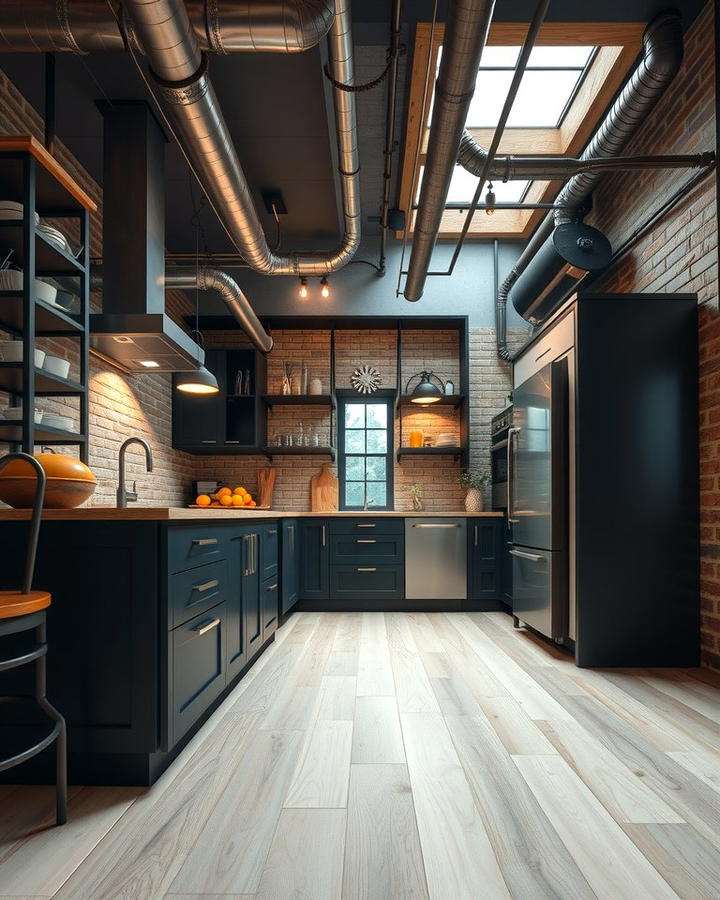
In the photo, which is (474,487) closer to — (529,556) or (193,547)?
(529,556)

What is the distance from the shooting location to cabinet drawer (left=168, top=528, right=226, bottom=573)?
1.96 metres

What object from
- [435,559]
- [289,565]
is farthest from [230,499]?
[435,559]

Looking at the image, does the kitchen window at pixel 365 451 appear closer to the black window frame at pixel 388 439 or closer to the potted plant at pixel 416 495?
the black window frame at pixel 388 439

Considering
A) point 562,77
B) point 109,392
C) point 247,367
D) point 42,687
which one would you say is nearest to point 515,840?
point 42,687

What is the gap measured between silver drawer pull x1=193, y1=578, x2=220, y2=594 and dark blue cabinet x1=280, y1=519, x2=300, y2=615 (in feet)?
5.97

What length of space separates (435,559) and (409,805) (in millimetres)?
3527

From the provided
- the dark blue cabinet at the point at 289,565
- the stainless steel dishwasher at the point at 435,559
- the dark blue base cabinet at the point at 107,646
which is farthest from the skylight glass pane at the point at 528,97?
the dark blue base cabinet at the point at 107,646

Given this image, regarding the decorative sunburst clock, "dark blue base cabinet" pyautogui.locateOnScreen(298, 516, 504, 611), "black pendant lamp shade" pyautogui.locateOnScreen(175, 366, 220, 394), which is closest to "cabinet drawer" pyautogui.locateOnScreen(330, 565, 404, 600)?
"dark blue base cabinet" pyautogui.locateOnScreen(298, 516, 504, 611)

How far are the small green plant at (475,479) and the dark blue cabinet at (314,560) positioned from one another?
1.31 meters

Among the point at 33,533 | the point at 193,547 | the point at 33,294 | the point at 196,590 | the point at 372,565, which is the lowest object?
the point at 372,565

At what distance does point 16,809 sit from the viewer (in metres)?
1.67

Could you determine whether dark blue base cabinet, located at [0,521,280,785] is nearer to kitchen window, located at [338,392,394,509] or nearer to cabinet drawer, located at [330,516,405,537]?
cabinet drawer, located at [330,516,405,537]

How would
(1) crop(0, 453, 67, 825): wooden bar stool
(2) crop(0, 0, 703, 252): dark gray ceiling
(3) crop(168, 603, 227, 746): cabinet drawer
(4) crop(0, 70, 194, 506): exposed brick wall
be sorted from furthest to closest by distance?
(4) crop(0, 70, 194, 506): exposed brick wall → (2) crop(0, 0, 703, 252): dark gray ceiling → (3) crop(168, 603, 227, 746): cabinet drawer → (1) crop(0, 453, 67, 825): wooden bar stool

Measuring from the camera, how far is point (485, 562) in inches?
204
